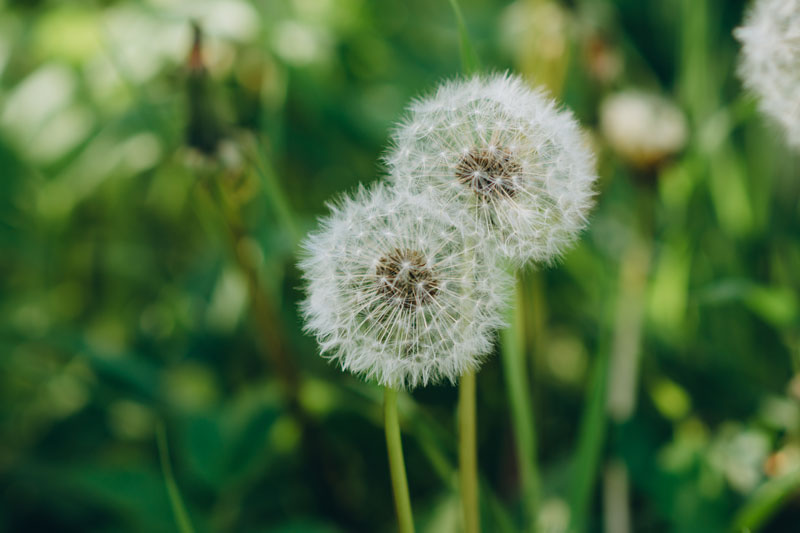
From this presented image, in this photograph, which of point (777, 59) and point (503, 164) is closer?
point (503, 164)

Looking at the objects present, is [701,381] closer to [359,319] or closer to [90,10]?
[359,319]

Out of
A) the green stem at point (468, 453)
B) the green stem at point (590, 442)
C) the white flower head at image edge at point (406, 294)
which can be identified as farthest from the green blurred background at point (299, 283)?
the white flower head at image edge at point (406, 294)

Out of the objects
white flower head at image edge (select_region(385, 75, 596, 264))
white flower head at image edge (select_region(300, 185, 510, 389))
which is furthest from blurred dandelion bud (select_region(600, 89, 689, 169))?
white flower head at image edge (select_region(300, 185, 510, 389))

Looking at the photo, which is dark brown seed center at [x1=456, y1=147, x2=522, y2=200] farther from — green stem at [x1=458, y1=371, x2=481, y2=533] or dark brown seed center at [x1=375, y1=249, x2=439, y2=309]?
green stem at [x1=458, y1=371, x2=481, y2=533]

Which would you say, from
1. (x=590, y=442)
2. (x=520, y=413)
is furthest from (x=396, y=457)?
(x=590, y=442)

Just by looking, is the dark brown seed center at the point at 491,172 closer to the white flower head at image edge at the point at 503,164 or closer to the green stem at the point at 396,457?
the white flower head at image edge at the point at 503,164

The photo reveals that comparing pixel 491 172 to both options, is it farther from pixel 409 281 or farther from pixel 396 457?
pixel 396 457
